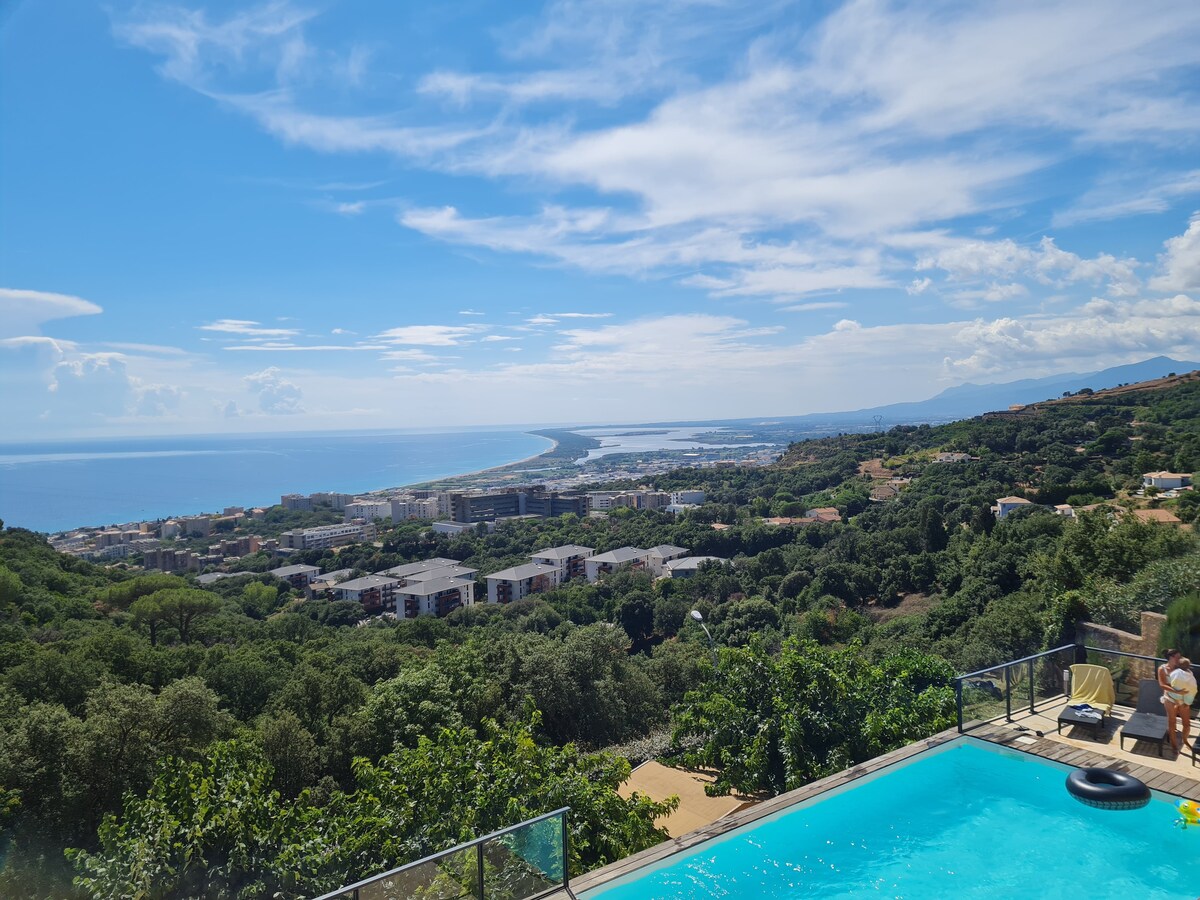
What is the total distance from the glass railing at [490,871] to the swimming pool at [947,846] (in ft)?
1.17

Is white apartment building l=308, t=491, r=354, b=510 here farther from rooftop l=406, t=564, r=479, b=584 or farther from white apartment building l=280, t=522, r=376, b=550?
rooftop l=406, t=564, r=479, b=584

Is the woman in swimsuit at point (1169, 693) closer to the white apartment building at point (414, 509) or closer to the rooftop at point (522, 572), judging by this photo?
the rooftop at point (522, 572)

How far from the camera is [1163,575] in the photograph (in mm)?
7723

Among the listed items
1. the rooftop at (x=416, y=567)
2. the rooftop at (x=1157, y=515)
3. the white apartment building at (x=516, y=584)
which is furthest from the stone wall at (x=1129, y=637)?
the rooftop at (x=416, y=567)

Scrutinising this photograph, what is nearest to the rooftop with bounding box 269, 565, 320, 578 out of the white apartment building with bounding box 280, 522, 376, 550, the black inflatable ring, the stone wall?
the white apartment building with bounding box 280, 522, 376, 550

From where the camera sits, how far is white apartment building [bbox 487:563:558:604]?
124 feet

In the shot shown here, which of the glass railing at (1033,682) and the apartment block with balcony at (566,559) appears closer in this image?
the glass railing at (1033,682)

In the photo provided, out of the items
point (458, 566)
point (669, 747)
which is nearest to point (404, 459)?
point (458, 566)

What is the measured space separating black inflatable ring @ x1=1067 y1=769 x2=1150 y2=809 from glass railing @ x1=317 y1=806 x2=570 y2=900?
383 cm

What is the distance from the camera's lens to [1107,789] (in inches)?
186

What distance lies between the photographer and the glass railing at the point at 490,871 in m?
2.99

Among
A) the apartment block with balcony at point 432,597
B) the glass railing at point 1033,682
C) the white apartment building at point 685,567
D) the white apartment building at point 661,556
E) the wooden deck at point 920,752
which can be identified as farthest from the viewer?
the white apartment building at point 661,556

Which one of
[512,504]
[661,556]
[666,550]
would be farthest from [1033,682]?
[512,504]

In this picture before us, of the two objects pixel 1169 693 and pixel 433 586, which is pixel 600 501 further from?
pixel 1169 693
